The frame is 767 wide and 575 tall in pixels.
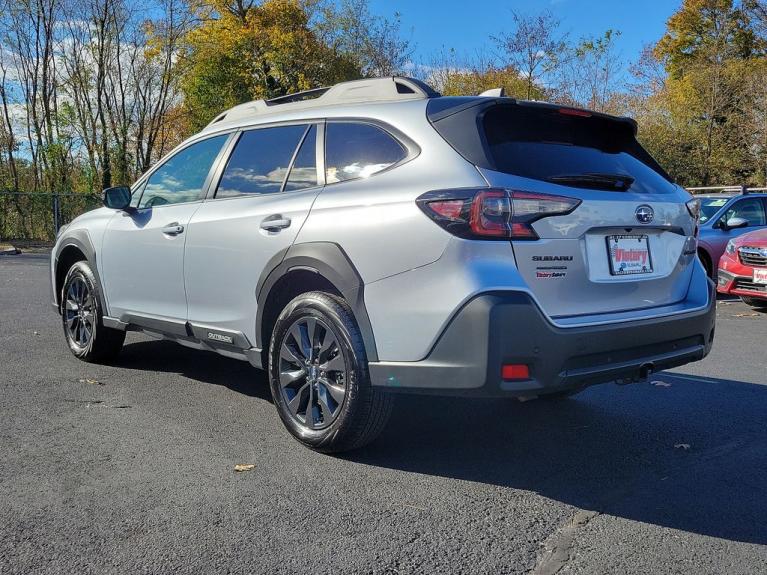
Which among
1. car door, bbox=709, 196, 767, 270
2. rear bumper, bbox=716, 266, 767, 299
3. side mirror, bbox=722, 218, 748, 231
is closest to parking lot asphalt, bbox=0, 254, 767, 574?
rear bumper, bbox=716, 266, 767, 299

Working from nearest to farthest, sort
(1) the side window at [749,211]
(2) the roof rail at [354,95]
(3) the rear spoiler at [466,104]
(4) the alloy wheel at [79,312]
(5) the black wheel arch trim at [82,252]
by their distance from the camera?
1. (3) the rear spoiler at [466,104]
2. (2) the roof rail at [354,95]
3. (5) the black wheel arch trim at [82,252]
4. (4) the alloy wheel at [79,312]
5. (1) the side window at [749,211]

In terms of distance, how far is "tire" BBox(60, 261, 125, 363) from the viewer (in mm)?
5535

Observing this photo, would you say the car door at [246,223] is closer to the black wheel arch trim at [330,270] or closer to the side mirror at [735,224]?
Result: the black wheel arch trim at [330,270]

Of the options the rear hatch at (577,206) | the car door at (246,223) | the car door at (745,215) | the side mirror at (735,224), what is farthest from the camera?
the car door at (745,215)

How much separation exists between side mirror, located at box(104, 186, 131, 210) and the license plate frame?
3.45 m

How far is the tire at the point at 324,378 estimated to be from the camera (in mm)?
3387

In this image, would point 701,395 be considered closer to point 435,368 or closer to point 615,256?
point 615,256

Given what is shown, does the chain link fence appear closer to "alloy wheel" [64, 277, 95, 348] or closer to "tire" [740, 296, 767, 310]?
"alloy wheel" [64, 277, 95, 348]

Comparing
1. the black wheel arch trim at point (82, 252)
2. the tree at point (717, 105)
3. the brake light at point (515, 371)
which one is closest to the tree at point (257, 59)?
the tree at point (717, 105)

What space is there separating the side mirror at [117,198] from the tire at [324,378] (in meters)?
2.02

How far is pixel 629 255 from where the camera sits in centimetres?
343

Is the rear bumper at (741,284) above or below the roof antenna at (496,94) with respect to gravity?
below

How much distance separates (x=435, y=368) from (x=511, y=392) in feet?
1.10

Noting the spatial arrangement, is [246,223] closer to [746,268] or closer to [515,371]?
[515,371]
